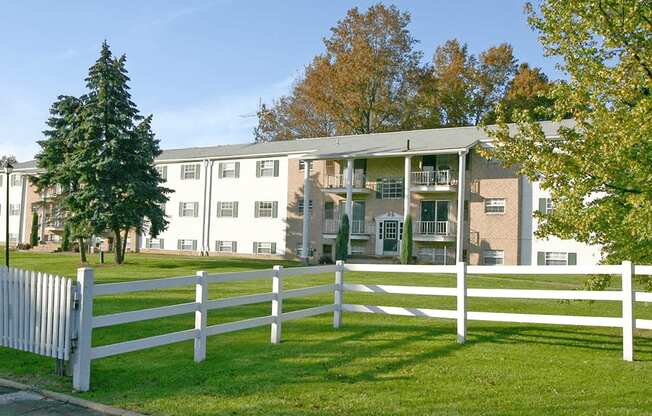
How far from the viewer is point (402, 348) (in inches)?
391

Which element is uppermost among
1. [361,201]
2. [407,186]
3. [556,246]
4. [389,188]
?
[389,188]

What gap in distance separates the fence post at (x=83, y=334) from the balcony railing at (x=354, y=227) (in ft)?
104

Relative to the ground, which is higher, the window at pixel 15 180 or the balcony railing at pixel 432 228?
the window at pixel 15 180

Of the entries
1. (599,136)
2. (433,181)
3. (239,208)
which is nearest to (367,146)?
(433,181)

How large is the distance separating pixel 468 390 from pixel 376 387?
1.07 meters

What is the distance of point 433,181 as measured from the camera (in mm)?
36625

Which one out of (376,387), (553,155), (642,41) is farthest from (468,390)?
(642,41)

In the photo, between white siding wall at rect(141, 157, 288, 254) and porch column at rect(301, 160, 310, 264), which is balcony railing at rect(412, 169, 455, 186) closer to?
porch column at rect(301, 160, 310, 264)

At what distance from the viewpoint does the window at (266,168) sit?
43062 mm

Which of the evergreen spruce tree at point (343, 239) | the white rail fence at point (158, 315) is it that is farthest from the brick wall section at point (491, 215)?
the white rail fence at point (158, 315)

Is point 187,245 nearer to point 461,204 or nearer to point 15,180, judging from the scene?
point 461,204

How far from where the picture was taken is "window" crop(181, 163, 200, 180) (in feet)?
154

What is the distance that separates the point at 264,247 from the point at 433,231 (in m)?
12.5

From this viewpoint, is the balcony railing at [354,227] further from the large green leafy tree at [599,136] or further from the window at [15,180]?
the window at [15,180]
